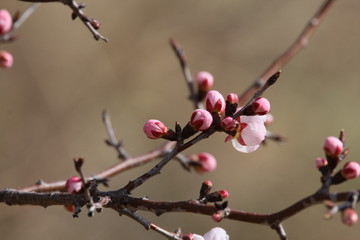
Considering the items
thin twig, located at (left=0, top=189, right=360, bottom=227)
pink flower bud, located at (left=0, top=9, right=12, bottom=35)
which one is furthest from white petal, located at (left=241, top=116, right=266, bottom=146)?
pink flower bud, located at (left=0, top=9, right=12, bottom=35)

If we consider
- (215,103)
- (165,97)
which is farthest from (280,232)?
(165,97)

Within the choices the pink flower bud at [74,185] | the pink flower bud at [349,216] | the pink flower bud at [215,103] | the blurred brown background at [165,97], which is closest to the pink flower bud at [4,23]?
the pink flower bud at [74,185]

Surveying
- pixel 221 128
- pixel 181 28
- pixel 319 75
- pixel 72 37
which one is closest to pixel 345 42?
pixel 319 75

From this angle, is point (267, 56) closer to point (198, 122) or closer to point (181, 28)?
point (181, 28)

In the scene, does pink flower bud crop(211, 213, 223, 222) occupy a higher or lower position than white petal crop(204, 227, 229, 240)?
higher

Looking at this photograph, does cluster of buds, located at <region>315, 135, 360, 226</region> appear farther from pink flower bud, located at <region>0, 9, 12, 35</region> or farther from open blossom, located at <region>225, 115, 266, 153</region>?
pink flower bud, located at <region>0, 9, 12, 35</region>

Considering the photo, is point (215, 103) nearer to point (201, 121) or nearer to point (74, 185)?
point (201, 121)
